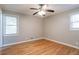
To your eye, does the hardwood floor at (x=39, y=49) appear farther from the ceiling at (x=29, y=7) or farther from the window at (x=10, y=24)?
the ceiling at (x=29, y=7)

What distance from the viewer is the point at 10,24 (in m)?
1.34

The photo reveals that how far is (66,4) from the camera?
1318 millimetres

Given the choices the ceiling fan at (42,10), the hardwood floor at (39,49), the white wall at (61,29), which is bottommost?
the hardwood floor at (39,49)

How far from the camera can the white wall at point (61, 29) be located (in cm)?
135

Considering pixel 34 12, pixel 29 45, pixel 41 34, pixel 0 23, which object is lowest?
pixel 29 45

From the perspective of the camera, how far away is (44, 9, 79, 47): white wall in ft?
4.42

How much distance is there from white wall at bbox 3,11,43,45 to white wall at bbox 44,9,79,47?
13 cm

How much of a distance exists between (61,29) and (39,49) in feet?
1.72

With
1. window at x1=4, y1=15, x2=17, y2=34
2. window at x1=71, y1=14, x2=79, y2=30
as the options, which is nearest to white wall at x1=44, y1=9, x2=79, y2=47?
window at x1=71, y1=14, x2=79, y2=30

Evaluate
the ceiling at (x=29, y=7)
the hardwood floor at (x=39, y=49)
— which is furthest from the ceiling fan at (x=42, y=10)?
the hardwood floor at (x=39, y=49)

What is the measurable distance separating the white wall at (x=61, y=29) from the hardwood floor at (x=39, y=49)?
0.39 feet
